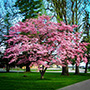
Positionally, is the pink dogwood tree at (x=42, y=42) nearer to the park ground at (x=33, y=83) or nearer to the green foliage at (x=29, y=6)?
the park ground at (x=33, y=83)

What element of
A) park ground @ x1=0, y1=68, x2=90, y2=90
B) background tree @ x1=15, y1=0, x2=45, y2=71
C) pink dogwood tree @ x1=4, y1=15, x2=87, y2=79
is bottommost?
park ground @ x1=0, y1=68, x2=90, y2=90

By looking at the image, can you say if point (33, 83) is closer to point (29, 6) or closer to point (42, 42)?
point (42, 42)

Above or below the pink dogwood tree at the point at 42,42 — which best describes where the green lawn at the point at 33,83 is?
below

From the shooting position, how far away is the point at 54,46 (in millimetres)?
16656

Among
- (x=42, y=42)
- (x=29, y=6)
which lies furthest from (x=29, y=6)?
(x=42, y=42)

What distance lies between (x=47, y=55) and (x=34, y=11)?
852 cm

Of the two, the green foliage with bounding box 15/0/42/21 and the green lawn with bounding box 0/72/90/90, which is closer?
the green lawn with bounding box 0/72/90/90

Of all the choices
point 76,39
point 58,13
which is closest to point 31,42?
point 76,39

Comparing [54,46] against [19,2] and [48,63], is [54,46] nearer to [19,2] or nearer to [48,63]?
[48,63]

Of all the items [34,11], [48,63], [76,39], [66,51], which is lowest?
[48,63]

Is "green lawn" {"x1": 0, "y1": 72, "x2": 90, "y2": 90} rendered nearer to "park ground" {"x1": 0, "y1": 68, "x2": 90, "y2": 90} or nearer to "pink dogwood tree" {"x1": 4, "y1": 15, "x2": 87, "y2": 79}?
"park ground" {"x1": 0, "y1": 68, "x2": 90, "y2": 90}

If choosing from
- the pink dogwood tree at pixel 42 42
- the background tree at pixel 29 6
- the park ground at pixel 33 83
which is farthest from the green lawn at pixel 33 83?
the background tree at pixel 29 6

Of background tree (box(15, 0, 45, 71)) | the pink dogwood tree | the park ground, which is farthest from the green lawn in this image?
background tree (box(15, 0, 45, 71))

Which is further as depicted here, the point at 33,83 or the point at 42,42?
the point at 42,42
